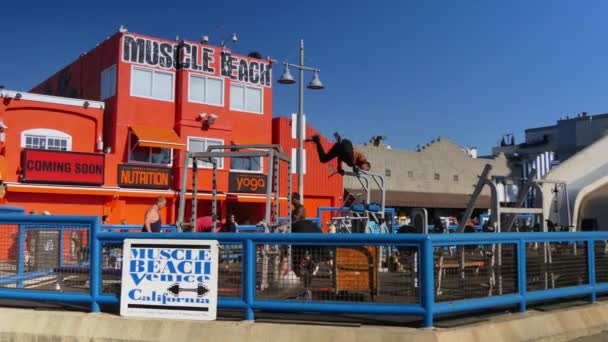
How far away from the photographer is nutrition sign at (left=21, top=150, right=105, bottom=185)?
22359 mm

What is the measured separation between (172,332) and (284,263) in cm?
158

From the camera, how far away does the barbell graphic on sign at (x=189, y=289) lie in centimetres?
731

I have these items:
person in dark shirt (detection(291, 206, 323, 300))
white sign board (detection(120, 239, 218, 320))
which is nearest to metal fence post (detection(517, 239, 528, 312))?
person in dark shirt (detection(291, 206, 323, 300))

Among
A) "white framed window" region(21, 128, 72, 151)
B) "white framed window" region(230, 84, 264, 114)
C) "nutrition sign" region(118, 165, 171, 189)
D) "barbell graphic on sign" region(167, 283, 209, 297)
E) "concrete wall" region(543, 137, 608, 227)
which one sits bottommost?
"barbell graphic on sign" region(167, 283, 209, 297)

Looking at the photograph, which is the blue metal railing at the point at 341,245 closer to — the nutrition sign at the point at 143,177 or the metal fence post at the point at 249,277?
the metal fence post at the point at 249,277

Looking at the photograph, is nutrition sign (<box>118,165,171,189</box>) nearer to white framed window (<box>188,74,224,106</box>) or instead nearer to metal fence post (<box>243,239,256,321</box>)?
white framed window (<box>188,74,224,106</box>)

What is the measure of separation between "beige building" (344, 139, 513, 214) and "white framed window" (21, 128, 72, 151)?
17.1 m

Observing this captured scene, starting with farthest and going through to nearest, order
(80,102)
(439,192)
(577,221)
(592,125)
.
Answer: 1. (592,125)
2. (439,192)
3. (80,102)
4. (577,221)

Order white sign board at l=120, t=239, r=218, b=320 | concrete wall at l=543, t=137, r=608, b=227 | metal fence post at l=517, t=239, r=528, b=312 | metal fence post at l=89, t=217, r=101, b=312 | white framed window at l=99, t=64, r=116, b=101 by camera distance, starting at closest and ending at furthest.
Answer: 1. white sign board at l=120, t=239, r=218, b=320
2. metal fence post at l=89, t=217, r=101, b=312
3. metal fence post at l=517, t=239, r=528, b=312
4. concrete wall at l=543, t=137, r=608, b=227
5. white framed window at l=99, t=64, r=116, b=101

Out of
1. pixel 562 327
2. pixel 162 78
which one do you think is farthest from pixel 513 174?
pixel 562 327

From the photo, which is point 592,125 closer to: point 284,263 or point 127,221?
point 127,221

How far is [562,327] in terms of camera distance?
7871 millimetres

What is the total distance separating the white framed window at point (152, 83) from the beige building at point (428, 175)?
13674 mm

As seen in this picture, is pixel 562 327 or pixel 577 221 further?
pixel 577 221
